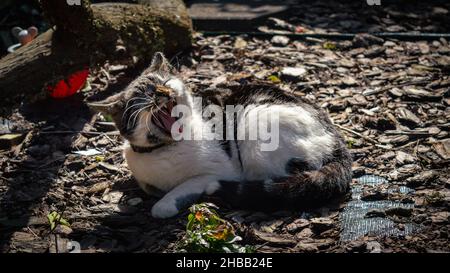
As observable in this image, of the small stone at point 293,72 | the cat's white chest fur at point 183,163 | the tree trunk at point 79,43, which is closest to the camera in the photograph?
the cat's white chest fur at point 183,163

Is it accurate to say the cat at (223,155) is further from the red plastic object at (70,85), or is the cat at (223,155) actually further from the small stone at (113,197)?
the red plastic object at (70,85)

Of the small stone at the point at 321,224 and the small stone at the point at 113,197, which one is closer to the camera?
the small stone at the point at 321,224

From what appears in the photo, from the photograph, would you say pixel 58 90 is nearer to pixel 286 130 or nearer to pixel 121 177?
pixel 121 177

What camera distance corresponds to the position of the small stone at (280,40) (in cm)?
682

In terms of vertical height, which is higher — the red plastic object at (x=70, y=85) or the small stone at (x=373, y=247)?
the red plastic object at (x=70, y=85)

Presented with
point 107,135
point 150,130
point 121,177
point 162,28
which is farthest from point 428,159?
point 162,28

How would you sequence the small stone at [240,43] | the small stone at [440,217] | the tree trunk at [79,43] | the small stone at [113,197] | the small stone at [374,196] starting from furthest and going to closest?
the small stone at [240,43], the tree trunk at [79,43], the small stone at [113,197], the small stone at [374,196], the small stone at [440,217]

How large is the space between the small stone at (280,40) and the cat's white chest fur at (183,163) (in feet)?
10.2

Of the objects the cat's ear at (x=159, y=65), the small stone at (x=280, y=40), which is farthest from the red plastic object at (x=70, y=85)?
the small stone at (x=280, y=40)

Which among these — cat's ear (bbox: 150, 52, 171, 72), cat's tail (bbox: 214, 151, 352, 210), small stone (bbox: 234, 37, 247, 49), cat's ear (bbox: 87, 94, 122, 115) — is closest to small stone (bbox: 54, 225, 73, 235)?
cat's ear (bbox: 87, 94, 122, 115)

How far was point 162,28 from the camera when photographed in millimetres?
6176

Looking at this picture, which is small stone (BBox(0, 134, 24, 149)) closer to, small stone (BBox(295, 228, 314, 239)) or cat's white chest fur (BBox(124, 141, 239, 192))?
cat's white chest fur (BBox(124, 141, 239, 192))

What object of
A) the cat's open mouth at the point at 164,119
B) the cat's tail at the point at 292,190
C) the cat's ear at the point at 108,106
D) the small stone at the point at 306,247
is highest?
the cat's ear at the point at 108,106

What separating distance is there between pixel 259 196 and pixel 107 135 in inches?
80.3
